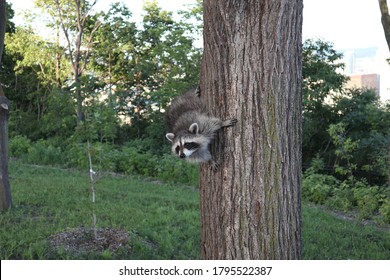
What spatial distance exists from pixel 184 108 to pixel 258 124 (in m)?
0.81

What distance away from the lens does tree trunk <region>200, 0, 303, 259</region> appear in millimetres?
2621

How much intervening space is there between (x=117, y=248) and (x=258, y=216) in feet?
8.89

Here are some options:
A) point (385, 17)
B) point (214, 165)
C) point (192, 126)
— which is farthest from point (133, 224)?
point (385, 17)

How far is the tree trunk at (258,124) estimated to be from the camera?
2.62m

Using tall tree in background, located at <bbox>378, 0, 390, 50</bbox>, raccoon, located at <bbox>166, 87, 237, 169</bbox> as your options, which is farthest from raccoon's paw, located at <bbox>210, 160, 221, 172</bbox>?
tall tree in background, located at <bbox>378, 0, 390, 50</bbox>

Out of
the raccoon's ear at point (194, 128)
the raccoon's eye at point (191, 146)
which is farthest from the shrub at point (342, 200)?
the raccoon's ear at point (194, 128)

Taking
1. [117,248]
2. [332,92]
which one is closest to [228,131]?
[117,248]

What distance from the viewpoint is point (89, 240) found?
5.18 metres

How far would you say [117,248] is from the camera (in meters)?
4.95

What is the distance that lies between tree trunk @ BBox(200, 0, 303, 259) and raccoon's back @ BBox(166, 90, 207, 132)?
1.09 ft

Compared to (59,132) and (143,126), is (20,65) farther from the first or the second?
(143,126)

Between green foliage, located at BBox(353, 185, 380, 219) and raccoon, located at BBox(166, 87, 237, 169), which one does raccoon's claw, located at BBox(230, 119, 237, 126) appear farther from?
green foliage, located at BBox(353, 185, 380, 219)

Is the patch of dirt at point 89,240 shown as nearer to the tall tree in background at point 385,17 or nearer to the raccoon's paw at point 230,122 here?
the raccoon's paw at point 230,122

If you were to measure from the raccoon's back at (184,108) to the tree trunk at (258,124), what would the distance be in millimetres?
331
